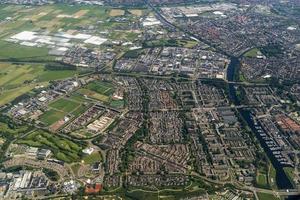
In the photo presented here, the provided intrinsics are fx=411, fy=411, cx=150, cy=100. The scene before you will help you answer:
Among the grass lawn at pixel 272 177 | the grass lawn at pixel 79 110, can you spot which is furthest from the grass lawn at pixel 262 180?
the grass lawn at pixel 79 110

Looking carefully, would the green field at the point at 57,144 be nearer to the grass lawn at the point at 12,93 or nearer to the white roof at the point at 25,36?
the grass lawn at the point at 12,93

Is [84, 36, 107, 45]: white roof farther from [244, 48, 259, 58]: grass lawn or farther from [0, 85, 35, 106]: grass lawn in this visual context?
[244, 48, 259, 58]: grass lawn

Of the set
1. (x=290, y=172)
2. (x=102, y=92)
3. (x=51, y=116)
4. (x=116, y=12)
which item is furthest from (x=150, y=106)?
(x=116, y=12)

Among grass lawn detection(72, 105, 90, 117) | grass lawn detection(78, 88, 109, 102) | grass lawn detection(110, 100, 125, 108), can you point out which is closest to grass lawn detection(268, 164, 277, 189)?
grass lawn detection(110, 100, 125, 108)

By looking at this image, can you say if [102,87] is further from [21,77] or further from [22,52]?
[22,52]

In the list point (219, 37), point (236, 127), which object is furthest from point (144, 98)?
point (219, 37)

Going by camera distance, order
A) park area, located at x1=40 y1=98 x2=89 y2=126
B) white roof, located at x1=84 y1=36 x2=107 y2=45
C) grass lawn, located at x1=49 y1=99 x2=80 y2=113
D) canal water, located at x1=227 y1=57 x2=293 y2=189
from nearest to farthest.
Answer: canal water, located at x1=227 y1=57 x2=293 y2=189
park area, located at x1=40 y1=98 x2=89 y2=126
grass lawn, located at x1=49 y1=99 x2=80 y2=113
white roof, located at x1=84 y1=36 x2=107 y2=45
